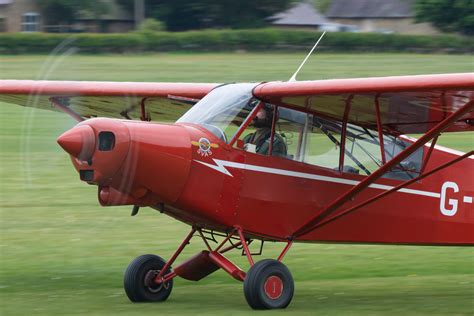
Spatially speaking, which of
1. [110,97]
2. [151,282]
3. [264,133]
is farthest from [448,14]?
[151,282]


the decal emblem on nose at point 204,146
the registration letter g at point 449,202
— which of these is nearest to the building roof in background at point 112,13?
the registration letter g at point 449,202

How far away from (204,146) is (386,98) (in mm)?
2025

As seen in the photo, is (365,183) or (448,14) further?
(448,14)

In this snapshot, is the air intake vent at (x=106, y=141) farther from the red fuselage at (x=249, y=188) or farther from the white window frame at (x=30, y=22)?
the white window frame at (x=30, y=22)

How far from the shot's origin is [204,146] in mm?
10695

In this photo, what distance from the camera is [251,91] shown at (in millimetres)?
11250

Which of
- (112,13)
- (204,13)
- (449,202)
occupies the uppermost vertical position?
(449,202)

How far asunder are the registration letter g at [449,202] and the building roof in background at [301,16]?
67242 mm

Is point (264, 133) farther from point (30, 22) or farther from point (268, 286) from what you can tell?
point (30, 22)

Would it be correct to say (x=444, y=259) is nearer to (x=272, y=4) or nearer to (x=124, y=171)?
(x=124, y=171)

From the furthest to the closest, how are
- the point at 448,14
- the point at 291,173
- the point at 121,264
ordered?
the point at 448,14 → the point at 121,264 → the point at 291,173

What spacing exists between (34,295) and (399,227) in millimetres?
4322

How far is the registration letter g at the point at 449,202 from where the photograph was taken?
41.2 feet

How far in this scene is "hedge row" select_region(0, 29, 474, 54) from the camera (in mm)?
54562
